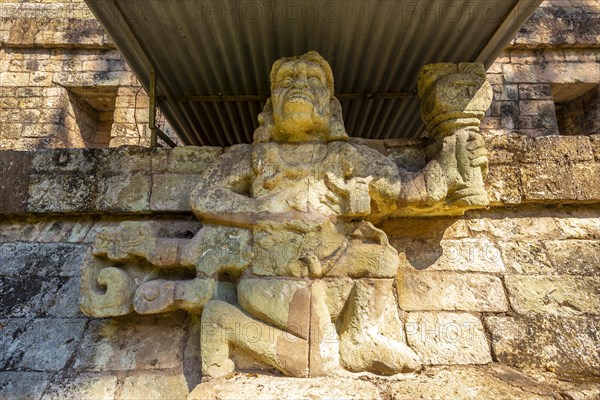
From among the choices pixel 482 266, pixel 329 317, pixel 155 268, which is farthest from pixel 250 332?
pixel 482 266

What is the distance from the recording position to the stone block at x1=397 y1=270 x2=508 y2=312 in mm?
2352

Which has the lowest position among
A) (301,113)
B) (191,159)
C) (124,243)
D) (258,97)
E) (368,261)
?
(368,261)

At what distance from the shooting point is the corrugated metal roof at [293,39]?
7.99 feet

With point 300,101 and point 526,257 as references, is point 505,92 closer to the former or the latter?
point 526,257

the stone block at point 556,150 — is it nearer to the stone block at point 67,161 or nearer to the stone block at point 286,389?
the stone block at point 286,389

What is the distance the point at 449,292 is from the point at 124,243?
1.98 meters

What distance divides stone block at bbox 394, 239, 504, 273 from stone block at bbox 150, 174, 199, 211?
1.47m

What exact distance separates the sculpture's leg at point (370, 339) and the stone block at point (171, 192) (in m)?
1.30

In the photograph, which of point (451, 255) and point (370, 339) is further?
point (451, 255)

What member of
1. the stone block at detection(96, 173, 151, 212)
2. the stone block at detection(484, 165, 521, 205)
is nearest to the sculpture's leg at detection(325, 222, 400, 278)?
the stone block at detection(484, 165, 521, 205)

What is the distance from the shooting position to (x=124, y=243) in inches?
84.5

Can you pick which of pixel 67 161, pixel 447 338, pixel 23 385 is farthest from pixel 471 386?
pixel 67 161

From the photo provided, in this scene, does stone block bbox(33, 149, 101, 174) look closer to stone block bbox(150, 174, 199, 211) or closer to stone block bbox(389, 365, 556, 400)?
stone block bbox(150, 174, 199, 211)

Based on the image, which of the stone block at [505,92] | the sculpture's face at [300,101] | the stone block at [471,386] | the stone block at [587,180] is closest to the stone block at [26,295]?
A: the sculpture's face at [300,101]
